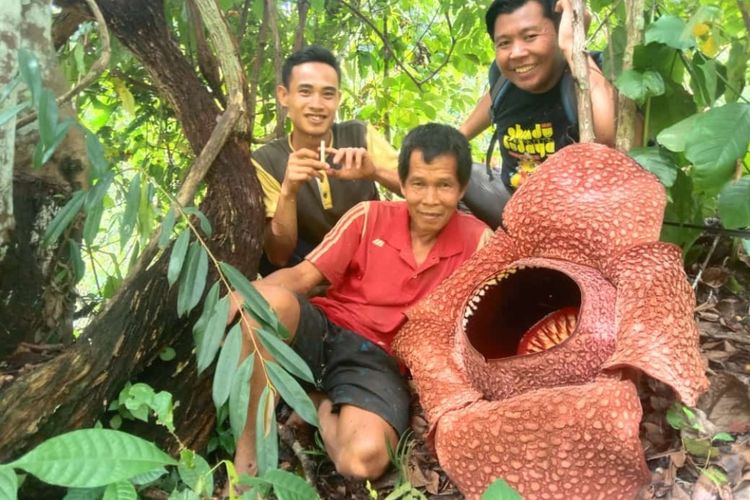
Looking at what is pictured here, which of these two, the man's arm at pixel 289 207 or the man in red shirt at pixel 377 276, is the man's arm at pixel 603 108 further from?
the man's arm at pixel 289 207

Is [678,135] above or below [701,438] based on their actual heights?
above

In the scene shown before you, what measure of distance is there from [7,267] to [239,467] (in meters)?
0.95

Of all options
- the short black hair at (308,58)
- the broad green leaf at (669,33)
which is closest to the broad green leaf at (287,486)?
the broad green leaf at (669,33)

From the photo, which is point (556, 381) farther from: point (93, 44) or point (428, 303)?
point (93, 44)

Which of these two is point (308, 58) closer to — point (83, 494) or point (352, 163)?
point (352, 163)

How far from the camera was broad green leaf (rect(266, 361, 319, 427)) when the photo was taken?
163cm

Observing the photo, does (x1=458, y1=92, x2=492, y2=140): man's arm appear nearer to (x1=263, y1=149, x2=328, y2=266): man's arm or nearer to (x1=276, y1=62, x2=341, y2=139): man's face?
(x1=276, y1=62, x2=341, y2=139): man's face

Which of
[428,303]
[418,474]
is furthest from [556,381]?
[418,474]

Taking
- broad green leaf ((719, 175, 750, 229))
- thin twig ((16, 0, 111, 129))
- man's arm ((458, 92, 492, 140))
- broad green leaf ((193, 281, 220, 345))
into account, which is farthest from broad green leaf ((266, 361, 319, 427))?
man's arm ((458, 92, 492, 140))

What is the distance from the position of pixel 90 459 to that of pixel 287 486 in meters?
0.46

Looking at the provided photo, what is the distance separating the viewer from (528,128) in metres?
3.12

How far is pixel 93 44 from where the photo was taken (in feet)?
12.0

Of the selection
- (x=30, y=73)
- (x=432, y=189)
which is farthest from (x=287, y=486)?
(x=432, y=189)

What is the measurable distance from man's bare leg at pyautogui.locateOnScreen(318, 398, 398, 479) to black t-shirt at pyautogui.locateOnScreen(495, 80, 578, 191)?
126 centimetres
